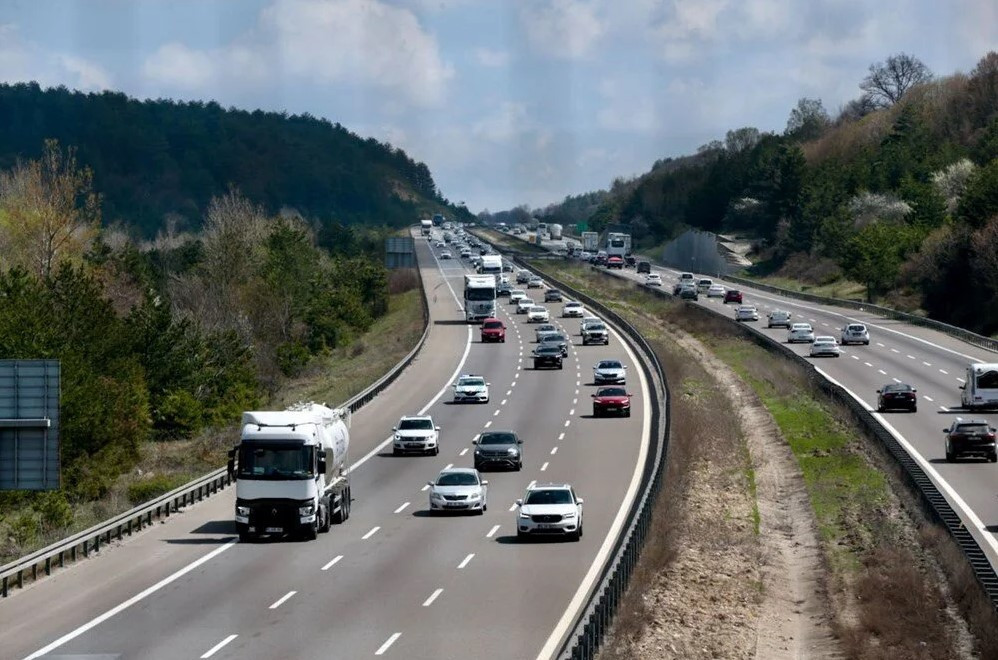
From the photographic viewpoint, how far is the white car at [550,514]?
128 feet

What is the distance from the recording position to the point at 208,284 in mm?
125500

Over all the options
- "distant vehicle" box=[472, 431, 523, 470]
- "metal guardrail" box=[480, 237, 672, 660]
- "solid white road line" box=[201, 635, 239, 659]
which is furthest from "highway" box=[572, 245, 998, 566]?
"solid white road line" box=[201, 635, 239, 659]

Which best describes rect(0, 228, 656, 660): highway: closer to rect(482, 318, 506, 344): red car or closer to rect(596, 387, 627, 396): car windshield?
rect(596, 387, 627, 396): car windshield

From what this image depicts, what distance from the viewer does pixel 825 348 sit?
89.6 meters

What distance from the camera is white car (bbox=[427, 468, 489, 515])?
43844mm

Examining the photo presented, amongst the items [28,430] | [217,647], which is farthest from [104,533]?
[217,647]

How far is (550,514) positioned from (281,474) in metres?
6.53

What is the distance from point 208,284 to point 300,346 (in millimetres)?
14227

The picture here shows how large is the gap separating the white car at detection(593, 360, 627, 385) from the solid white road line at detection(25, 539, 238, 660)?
39.9m

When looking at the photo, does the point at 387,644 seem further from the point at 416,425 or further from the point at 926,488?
the point at 416,425

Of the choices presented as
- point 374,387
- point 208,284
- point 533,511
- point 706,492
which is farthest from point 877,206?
point 533,511

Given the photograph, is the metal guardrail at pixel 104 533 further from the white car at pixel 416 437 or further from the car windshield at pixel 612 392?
the car windshield at pixel 612 392

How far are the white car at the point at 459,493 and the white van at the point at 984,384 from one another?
88.8 feet

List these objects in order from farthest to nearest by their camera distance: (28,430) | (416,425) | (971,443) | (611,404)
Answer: (611,404), (416,425), (971,443), (28,430)
